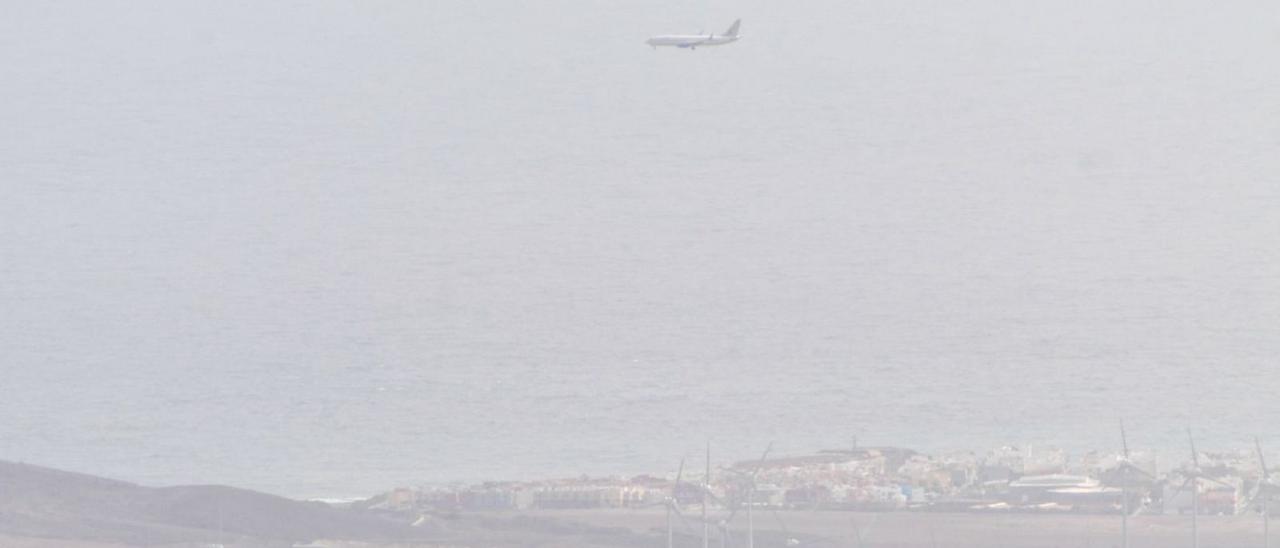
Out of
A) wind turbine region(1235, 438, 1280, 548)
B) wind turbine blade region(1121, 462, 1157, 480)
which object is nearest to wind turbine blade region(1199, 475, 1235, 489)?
wind turbine region(1235, 438, 1280, 548)

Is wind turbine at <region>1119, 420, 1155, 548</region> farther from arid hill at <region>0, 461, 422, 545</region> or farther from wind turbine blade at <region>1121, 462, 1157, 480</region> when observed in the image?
arid hill at <region>0, 461, 422, 545</region>

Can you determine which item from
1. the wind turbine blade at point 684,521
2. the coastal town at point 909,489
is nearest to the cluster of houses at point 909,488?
the coastal town at point 909,489

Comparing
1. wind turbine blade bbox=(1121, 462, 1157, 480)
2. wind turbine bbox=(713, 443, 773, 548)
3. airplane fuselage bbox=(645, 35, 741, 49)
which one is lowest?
wind turbine bbox=(713, 443, 773, 548)

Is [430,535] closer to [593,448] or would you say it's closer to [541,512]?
[541,512]

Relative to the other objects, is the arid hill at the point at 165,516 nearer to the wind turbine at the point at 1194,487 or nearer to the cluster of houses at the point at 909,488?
the cluster of houses at the point at 909,488

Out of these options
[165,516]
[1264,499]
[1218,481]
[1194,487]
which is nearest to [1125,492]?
[1194,487]

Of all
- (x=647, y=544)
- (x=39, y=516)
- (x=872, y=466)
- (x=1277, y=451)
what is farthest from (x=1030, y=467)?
(x=39, y=516)

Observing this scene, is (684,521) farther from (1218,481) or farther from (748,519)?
(1218,481)
